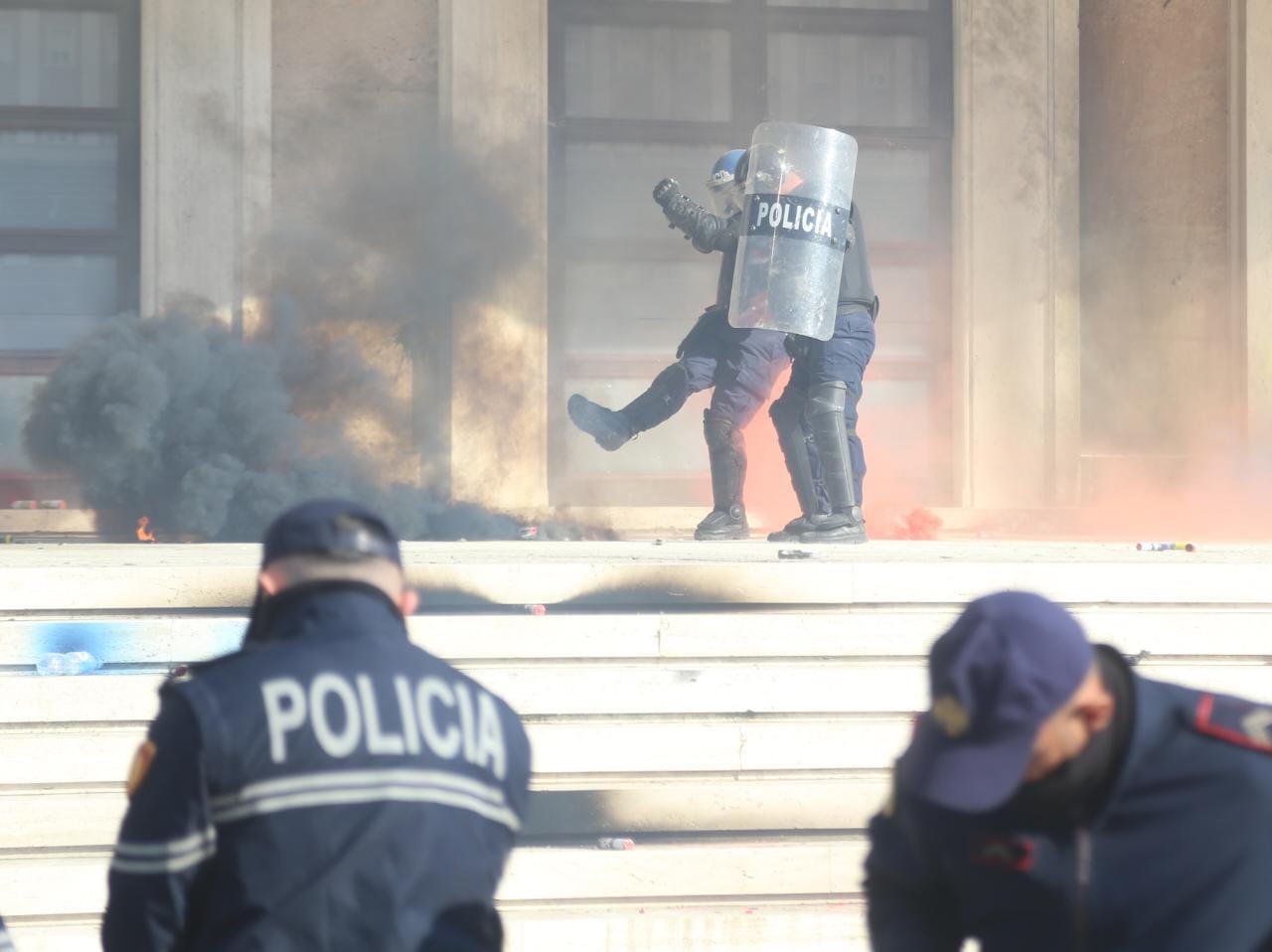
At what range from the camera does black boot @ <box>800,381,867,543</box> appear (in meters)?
6.47

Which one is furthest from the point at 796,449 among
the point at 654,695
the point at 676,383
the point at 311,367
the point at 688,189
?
the point at 688,189

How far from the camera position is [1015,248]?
11742mm

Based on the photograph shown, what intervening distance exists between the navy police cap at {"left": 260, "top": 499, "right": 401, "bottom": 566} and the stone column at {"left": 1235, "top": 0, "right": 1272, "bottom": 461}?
10916mm

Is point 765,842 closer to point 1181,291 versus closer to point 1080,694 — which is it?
point 1080,694

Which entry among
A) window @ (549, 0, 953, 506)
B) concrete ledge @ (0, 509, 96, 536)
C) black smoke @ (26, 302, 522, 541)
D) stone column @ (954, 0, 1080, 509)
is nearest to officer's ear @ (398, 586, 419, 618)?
black smoke @ (26, 302, 522, 541)

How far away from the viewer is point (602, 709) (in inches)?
165

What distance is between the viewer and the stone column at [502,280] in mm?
10961

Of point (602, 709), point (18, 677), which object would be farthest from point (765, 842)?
point (18, 677)

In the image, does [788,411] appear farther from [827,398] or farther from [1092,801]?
[1092,801]

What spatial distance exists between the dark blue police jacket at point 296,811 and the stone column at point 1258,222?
11.0m

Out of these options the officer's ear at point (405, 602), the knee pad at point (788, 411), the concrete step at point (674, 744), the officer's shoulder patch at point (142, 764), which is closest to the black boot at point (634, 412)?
the knee pad at point (788, 411)

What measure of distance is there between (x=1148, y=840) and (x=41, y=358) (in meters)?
10.7

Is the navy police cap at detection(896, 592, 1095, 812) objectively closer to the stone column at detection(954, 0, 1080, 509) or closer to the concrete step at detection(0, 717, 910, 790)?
the concrete step at detection(0, 717, 910, 790)

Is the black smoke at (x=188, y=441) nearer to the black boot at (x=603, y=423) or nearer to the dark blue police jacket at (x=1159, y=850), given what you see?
the black boot at (x=603, y=423)
